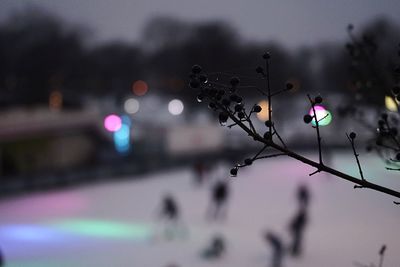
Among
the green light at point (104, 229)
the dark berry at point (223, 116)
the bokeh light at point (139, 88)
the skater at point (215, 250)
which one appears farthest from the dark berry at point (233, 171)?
the bokeh light at point (139, 88)

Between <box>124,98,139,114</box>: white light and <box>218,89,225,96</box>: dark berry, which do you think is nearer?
<box>218,89,225,96</box>: dark berry

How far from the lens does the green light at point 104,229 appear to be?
38.4 ft

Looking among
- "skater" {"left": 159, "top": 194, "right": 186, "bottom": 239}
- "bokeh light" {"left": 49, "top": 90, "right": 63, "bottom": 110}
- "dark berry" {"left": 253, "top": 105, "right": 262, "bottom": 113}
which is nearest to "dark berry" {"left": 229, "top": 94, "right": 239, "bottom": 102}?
"dark berry" {"left": 253, "top": 105, "right": 262, "bottom": 113}

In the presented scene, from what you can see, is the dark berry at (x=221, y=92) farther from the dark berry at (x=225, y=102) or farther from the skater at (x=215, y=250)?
the skater at (x=215, y=250)

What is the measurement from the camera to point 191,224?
12727 mm

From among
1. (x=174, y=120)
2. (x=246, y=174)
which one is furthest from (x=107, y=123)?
(x=174, y=120)

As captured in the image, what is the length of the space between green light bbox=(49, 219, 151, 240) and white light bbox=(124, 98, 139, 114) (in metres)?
30.1

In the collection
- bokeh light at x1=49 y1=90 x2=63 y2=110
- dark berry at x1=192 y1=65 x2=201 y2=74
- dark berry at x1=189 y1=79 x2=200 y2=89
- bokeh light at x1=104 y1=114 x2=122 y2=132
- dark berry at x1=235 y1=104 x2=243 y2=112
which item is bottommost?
dark berry at x1=235 y1=104 x2=243 y2=112

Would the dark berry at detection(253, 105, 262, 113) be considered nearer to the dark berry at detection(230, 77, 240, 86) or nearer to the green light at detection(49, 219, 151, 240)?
the dark berry at detection(230, 77, 240, 86)

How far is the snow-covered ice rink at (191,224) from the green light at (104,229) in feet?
0.09

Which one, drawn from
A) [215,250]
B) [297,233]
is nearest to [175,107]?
[297,233]

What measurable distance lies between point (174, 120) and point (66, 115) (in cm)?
1923

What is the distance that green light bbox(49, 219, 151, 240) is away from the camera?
11.7m

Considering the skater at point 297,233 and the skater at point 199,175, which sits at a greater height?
the skater at point 199,175
